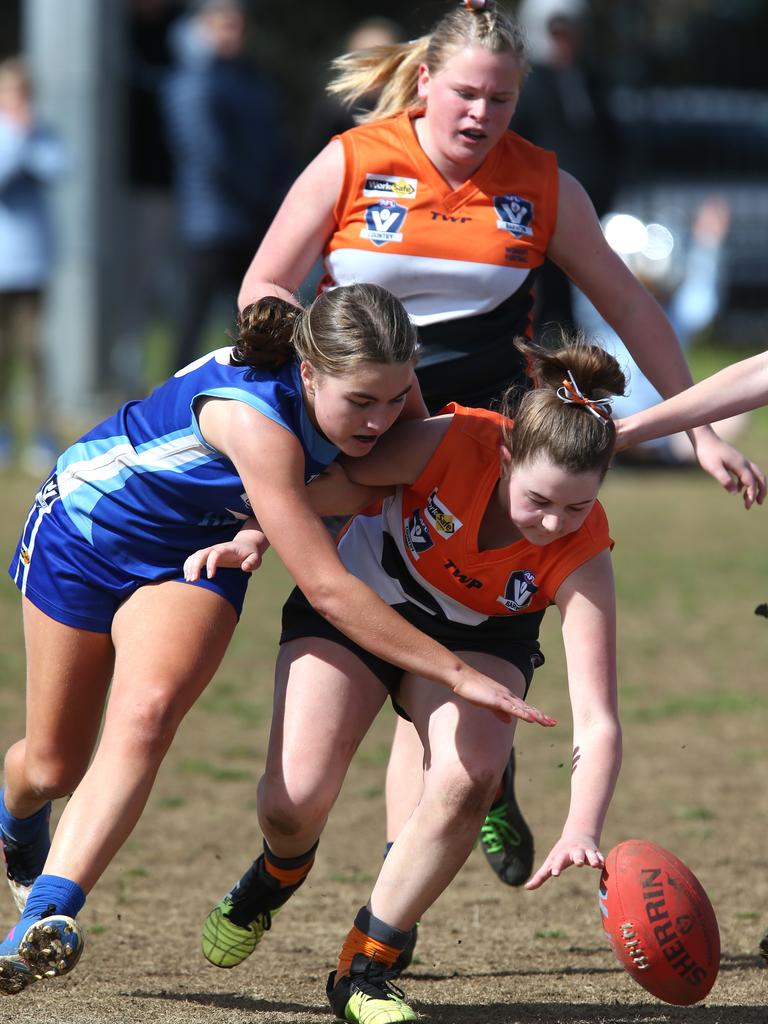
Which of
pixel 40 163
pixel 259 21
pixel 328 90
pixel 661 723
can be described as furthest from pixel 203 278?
pixel 259 21

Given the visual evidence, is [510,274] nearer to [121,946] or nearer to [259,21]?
[121,946]

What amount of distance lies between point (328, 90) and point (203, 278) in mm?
6353

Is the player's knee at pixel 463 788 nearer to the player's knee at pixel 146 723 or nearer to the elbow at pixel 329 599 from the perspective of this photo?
the elbow at pixel 329 599

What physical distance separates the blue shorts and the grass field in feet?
2.89

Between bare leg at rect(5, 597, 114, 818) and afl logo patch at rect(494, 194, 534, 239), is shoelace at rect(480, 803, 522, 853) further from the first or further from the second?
afl logo patch at rect(494, 194, 534, 239)

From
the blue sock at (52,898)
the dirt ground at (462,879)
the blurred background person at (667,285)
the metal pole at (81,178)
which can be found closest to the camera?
the blue sock at (52,898)

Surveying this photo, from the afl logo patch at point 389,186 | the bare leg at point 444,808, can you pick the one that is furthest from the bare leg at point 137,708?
the afl logo patch at point 389,186

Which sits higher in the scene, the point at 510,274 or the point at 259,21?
the point at 510,274

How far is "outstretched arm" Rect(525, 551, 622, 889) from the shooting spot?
346 centimetres

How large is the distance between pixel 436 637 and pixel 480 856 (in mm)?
1708

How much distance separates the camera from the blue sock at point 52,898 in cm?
341

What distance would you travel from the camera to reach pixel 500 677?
381cm

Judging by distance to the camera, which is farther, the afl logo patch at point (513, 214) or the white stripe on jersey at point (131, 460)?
the afl logo patch at point (513, 214)

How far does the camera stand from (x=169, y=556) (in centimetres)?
377
